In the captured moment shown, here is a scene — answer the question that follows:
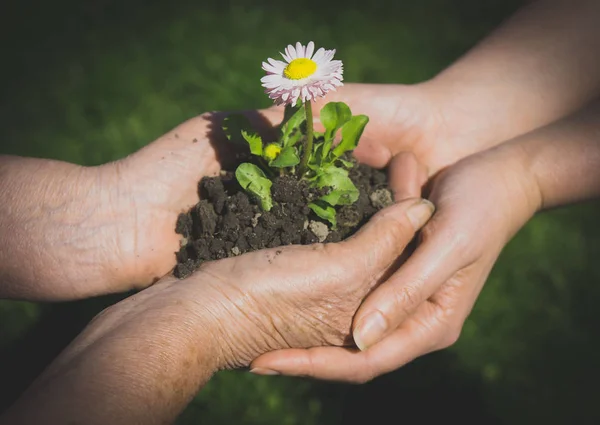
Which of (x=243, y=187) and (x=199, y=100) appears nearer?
(x=243, y=187)

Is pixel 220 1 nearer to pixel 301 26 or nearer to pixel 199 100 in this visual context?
pixel 301 26

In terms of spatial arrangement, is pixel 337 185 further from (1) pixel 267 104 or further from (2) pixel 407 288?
(1) pixel 267 104

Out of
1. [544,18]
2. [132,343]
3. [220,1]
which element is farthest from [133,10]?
[132,343]

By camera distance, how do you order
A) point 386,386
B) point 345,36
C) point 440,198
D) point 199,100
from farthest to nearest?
point 345,36, point 199,100, point 386,386, point 440,198

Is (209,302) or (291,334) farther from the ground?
(209,302)

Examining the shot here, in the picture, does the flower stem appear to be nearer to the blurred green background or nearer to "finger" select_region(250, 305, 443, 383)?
"finger" select_region(250, 305, 443, 383)

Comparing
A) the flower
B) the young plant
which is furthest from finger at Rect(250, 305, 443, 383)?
the flower
